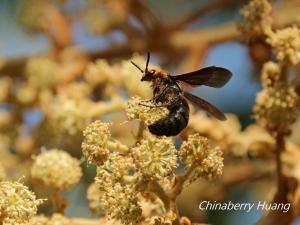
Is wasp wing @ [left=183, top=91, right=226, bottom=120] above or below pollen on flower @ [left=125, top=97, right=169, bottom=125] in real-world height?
above

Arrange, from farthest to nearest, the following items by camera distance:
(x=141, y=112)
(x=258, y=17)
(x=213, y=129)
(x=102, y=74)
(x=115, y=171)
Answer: (x=102, y=74)
(x=213, y=129)
(x=258, y=17)
(x=141, y=112)
(x=115, y=171)

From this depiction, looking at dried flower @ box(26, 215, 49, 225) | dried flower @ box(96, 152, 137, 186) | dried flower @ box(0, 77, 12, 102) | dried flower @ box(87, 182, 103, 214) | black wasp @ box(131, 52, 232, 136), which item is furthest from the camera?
dried flower @ box(0, 77, 12, 102)

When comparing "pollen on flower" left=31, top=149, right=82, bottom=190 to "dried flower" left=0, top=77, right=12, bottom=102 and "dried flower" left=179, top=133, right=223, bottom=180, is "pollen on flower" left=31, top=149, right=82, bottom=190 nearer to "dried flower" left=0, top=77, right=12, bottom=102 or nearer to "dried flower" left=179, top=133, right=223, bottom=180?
"dried flower" left=179, top=133, right=223, bottom=180

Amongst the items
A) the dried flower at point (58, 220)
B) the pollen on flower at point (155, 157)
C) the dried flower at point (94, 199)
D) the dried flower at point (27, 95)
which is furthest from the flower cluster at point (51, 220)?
the dried flower at point (27, 95)

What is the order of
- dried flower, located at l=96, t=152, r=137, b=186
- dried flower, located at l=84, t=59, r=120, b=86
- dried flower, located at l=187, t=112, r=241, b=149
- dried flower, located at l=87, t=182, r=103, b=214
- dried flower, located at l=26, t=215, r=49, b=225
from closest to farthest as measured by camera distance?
dried flower, located at l=96, t=152, r=137, b=186
dried flower, located at l=26, t=215, r=49, b=225
dried flower, located at l=87, t=182, r=103, b=214
dried flower, located at l=187, t=112, r=241, b=149
dried flower, located at l=84, t=59, r=120, b=86

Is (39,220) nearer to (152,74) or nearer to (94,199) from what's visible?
(94,199)

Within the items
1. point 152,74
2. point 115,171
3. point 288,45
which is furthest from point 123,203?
point 288,45

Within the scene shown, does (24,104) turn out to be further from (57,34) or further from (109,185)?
(109,185)

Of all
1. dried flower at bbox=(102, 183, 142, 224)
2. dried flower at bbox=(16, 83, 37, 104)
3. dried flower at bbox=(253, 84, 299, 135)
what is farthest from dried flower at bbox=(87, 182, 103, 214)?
dried flower at bbox=(16, 83, 37, 104)
